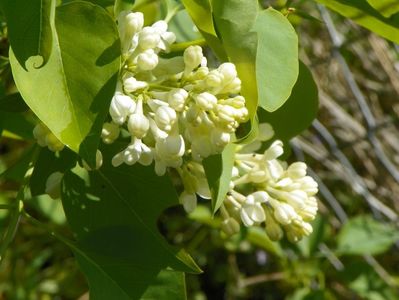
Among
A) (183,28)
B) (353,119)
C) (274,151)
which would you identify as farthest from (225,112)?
→ (353,119)

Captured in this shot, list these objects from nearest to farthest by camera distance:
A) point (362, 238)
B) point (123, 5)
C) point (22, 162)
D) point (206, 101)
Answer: point (206, 101)
point (123, 5)
point (22, 162)
point (362, 238)

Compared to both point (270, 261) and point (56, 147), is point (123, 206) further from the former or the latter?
point (270, 261)

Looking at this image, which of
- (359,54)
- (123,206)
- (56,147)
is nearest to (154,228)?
(123,206)

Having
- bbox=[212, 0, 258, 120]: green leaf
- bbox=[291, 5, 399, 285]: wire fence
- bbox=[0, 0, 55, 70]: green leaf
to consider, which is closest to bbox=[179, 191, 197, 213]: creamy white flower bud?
bbox=[212, 0, 258, 120]: green leaf

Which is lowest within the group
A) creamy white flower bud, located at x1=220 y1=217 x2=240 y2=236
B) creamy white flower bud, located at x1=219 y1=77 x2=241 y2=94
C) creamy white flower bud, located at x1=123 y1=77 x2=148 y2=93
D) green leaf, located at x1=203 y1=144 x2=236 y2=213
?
creamy white flower bud, located at x1=220 y1=217 x2=240 y2=236

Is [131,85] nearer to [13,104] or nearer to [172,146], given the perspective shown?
[172,146]

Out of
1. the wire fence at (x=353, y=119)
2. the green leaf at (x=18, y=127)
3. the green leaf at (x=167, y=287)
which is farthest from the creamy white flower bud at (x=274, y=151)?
the wire fence at (x=353, y=119)

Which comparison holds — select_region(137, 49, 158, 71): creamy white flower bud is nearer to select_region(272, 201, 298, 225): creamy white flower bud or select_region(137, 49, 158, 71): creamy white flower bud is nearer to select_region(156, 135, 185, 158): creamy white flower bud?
select_region(156, 135, 185, 158): creamy white flower bud
